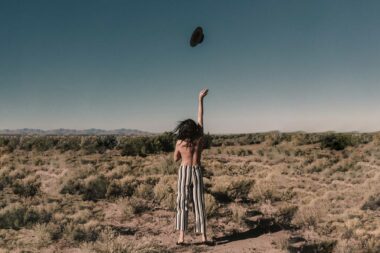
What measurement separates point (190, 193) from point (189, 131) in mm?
1116

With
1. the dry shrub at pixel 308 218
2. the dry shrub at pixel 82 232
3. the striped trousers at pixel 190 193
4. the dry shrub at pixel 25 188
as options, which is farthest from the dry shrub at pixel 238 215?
the dry shrub at pixel 25 188

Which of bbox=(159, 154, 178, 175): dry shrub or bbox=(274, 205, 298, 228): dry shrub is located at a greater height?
bbox=(159, 154, 178, 175): dry shrub

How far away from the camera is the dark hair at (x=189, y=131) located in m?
6.36

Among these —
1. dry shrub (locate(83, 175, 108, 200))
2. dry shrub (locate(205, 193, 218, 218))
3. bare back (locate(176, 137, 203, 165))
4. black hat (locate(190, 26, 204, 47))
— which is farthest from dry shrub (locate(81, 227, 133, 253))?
dry shrub (locate(83, 175, 108, 200))

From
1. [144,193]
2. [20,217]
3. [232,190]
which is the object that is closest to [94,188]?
[144,193]

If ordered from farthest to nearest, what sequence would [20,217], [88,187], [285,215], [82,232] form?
[88,187], [285,215], [20,217], [82,232]

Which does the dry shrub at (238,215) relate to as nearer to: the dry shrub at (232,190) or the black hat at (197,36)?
the dry shrub at (232,190)

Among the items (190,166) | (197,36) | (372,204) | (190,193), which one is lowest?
(372,204)

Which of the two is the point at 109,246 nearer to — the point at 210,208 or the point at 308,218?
the point at 210,208

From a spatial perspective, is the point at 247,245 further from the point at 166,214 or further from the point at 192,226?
the point at 166,214

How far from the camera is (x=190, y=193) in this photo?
6738 millimetres

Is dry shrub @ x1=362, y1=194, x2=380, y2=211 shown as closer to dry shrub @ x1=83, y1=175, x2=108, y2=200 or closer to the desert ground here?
the desert ground

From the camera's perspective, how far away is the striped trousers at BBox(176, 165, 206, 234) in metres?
6.47

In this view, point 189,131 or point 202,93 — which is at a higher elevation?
point 202,93
